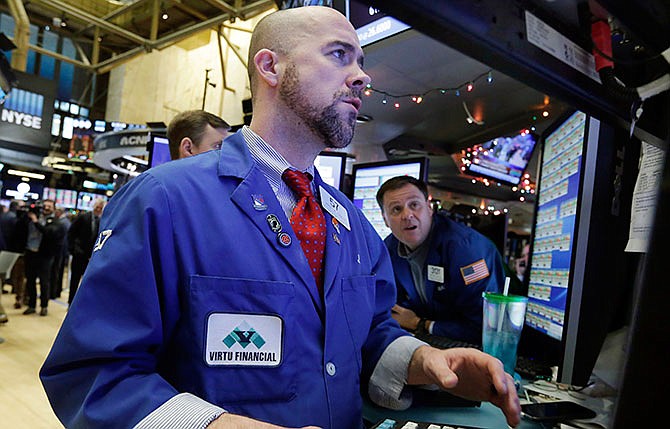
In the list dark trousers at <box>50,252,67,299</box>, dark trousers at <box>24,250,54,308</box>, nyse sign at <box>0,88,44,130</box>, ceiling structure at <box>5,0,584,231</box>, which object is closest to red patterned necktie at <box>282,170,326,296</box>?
ceiling structure at <box>5,0,584,231</box>

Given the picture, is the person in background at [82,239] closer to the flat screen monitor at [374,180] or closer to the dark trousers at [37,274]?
the dark trousers at [37,274]

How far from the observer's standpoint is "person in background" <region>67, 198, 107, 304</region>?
19.0 ft

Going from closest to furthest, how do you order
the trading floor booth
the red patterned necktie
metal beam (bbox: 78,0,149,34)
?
the trading floor booth < the red patterned necktie < metal beam (bbox: 78,0,149,34)

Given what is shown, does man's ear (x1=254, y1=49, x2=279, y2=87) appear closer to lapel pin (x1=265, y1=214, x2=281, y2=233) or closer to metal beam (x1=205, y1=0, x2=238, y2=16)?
lapel pin (x1=265, y1=214, x2=281, y2=233)

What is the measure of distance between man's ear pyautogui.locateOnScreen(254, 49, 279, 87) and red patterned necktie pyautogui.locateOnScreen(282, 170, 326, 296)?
222 mm

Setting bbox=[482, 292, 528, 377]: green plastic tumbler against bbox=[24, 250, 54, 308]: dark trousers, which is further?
bbox=[24, 250, 54, 308]: dark trousers

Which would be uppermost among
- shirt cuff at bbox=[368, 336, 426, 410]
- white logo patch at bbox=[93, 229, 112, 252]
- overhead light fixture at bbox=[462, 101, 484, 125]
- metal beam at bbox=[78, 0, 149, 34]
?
metal beam at bbox=[78, 0, 149, 34]

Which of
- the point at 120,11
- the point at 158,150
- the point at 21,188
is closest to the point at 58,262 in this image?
the point at 120,11

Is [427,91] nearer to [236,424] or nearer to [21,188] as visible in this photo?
[236,424]

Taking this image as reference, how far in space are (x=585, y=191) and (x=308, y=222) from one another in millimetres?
712

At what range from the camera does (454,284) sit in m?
1.98

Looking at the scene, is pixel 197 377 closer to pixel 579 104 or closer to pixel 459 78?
pixel 579 104

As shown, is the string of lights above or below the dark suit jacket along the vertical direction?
above

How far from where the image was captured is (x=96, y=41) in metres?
9.20
